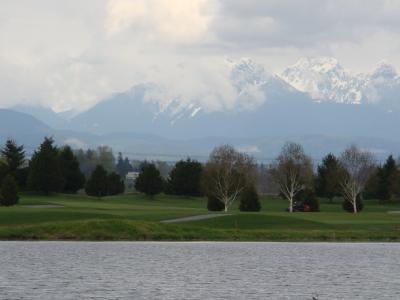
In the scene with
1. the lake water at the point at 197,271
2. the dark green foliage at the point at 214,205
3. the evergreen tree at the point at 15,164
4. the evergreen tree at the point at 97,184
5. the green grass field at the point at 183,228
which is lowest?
the lake water at the point at 197,271

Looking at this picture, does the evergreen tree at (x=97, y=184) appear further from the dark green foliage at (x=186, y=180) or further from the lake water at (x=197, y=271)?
the lake water at (x=197, y=271)

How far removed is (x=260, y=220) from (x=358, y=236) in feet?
31.9

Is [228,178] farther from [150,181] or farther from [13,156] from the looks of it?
[13,156]

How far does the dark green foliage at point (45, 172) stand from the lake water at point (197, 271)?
59676 mm

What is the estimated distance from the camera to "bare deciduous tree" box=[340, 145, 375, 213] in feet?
387

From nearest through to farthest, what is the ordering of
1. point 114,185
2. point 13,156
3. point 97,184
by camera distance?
point 97,184 → point 13,156 → point 114,185

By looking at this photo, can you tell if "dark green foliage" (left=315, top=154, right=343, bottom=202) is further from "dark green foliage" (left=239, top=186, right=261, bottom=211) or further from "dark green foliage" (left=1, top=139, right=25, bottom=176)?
"dark green foliage" (left=1, top=139, right=25, bottom=176)

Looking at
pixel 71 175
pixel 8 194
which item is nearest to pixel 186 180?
pixel 71 175

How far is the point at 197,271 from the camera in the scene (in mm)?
48812

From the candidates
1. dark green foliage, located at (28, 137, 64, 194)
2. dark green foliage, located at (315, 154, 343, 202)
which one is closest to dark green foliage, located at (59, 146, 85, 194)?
dark green foliage, located at (28, 137, 64, 194)

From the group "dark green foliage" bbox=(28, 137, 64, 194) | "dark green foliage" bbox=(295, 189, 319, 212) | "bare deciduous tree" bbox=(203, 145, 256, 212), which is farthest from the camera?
"dark green foliage" bbox=(28, 137, 64, 194)

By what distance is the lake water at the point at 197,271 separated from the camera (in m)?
39.5

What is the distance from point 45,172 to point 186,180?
27859 millimetres

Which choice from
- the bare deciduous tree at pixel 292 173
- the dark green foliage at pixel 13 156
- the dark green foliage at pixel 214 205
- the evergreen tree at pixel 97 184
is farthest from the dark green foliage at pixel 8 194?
the dark green foliage at pixel 13 156
